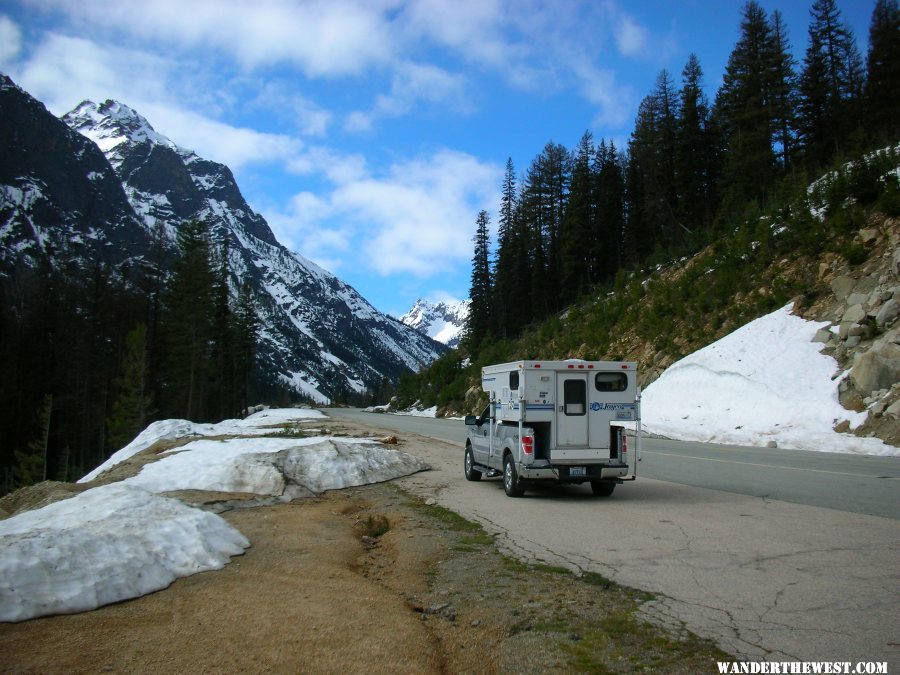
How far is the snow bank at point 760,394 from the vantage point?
61.7 ft

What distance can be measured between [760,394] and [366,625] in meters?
21.8

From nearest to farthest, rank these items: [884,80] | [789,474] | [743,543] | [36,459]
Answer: [743,543], [789,474], [36,459], [884,80]

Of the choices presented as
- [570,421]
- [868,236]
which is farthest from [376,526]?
[868,236]

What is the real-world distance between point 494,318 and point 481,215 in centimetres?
1434

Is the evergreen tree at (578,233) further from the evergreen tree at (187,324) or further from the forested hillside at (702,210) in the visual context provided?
the evergreen tree at (187,324)

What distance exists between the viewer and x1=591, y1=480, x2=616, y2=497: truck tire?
35.8 feet

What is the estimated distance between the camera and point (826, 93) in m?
42.1

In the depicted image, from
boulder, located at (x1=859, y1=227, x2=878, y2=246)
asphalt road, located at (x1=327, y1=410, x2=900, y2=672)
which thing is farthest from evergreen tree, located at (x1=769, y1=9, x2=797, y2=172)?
asphalt road, located at (x1=327, y1=410, x2=900, y2=672)

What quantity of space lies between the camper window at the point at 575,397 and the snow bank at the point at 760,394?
10.3 meters

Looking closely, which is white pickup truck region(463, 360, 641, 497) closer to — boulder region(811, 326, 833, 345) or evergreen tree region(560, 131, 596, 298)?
boulder region(811, 326, 833, 345)

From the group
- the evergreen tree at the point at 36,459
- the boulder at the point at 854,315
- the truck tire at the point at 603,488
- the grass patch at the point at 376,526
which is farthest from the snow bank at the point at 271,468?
the evergreen tree at the point at 36,459

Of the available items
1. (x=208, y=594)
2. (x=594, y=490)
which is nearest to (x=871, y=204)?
(x=594, y=490)

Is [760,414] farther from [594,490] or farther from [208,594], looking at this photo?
[208,594]

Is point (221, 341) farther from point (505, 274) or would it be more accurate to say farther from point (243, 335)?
point (505, 274)
